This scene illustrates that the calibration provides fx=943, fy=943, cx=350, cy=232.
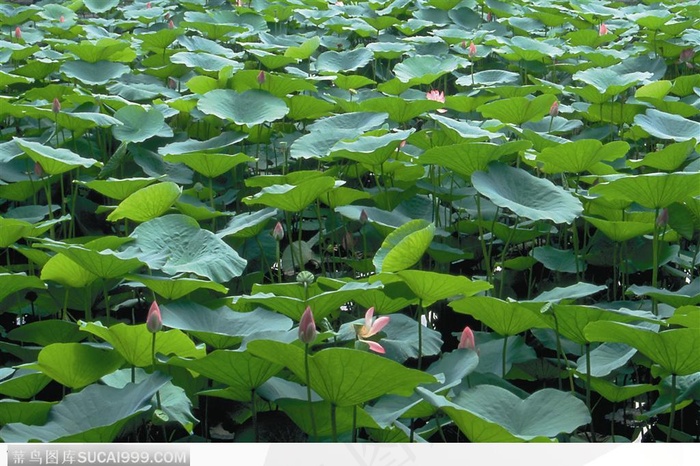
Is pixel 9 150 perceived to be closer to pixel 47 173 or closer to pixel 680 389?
pixel 47 173

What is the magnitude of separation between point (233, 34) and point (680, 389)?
2.34 m

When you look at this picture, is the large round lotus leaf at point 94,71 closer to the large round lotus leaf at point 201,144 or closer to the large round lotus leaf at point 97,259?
the large round lotus leaf at point 201,144

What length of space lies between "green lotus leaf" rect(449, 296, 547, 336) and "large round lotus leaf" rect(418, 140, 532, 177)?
1.14 ft

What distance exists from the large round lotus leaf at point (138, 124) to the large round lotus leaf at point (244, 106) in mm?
105

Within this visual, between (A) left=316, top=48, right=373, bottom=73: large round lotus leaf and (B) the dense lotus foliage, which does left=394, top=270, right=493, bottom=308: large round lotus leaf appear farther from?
(A) left=316, top=48, right=373, bottom=73: large round lotus leaf

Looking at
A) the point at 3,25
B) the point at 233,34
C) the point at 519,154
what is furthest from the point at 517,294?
the point at 3,25

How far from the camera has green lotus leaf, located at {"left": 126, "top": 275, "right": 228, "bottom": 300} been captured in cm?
136

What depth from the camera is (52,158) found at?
178 cm

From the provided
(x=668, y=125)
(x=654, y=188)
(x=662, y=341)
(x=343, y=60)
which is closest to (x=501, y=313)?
(x=662, y=341)

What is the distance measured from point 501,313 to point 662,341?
0.87 ft

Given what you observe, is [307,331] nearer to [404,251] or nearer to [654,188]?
[404,251]

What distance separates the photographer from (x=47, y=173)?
1.90m

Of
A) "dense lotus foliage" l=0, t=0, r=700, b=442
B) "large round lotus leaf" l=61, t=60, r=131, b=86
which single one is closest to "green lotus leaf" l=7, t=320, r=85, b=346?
"dense lotus foliage" l=0, t=0, r=700, b=442

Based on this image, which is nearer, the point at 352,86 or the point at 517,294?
the point at 517,294
